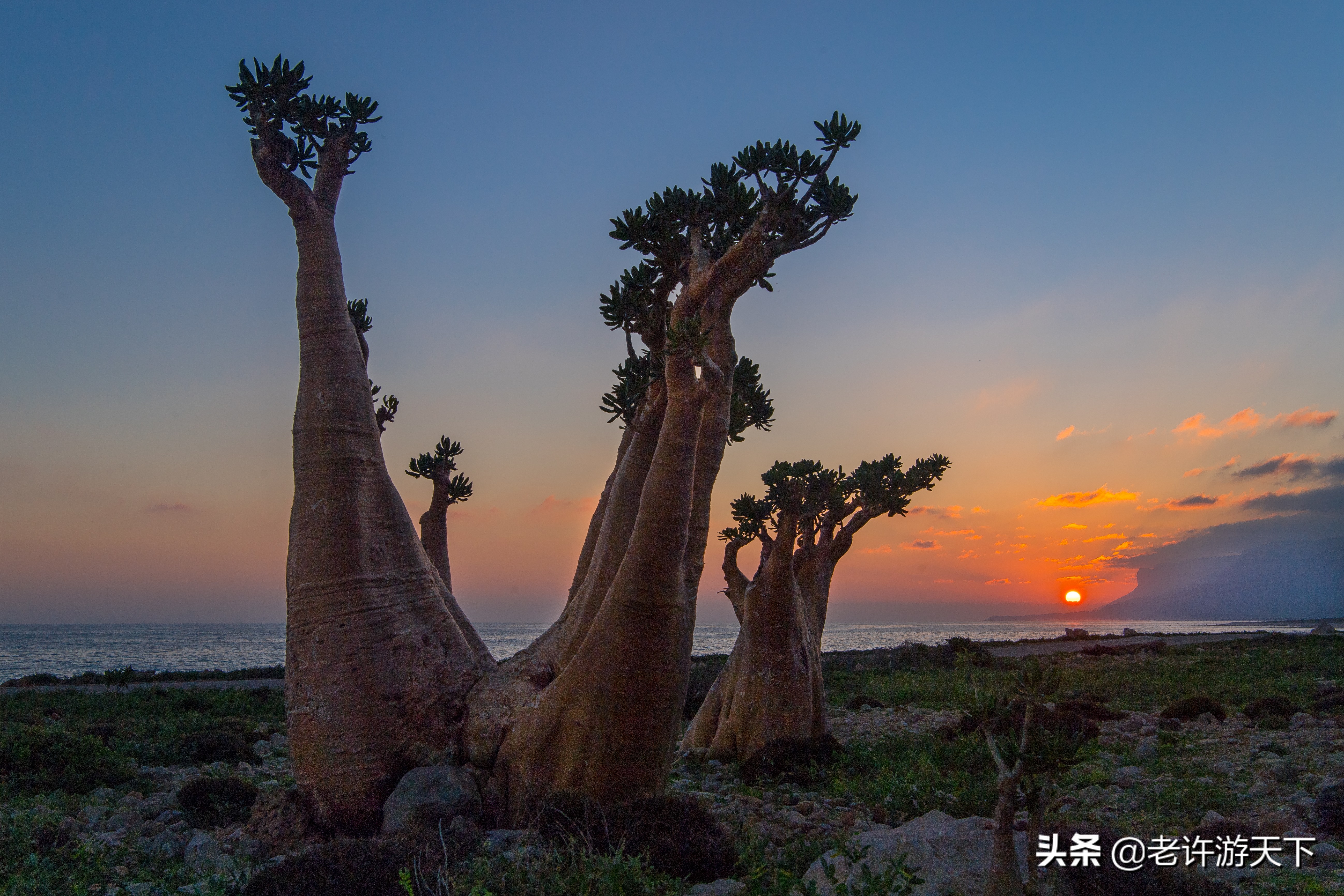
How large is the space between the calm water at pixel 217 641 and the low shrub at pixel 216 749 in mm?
11784

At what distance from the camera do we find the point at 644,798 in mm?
5773

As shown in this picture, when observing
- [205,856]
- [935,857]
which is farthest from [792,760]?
[205,856]

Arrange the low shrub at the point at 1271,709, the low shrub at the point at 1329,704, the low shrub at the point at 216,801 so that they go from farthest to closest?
the low shrub at the point at 1329,704 < the low shrub at the point at 1271,709 < the low shrub at the point at 216,801

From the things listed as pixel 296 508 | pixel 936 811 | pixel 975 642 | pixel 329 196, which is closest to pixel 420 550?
pixel 296 508

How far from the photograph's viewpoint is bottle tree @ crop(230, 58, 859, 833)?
6.09m

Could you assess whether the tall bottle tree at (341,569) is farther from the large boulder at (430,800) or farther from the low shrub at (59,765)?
the low shrub at (59,765)

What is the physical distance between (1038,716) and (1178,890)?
7.77 meters

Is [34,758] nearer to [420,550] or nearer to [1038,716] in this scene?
[420,550]

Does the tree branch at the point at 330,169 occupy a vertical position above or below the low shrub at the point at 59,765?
above

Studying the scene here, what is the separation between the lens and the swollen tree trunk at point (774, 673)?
11.3 m

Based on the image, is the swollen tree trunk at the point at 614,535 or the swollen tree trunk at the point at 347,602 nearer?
the swollen tree trunk at the point at 347,602

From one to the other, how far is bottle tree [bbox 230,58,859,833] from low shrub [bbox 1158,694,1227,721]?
1161 centimetres

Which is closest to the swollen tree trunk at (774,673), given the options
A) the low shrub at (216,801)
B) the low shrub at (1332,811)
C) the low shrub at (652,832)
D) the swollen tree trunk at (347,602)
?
the swollen tree trunk at (347,602)

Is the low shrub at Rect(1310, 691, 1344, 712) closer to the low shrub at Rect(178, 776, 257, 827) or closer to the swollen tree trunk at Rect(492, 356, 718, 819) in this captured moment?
the swollen tree trunk at Rect(492, 356, 718, 819)
